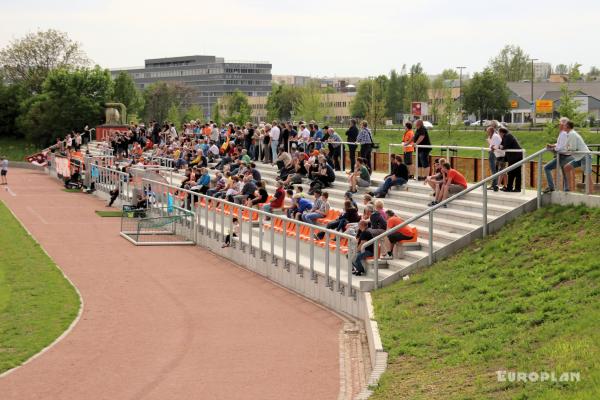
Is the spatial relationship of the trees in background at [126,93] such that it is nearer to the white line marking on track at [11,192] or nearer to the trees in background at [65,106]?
the trees in background at [65,106]

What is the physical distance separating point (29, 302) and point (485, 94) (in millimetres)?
76724

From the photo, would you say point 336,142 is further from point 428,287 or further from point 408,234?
point 428,287

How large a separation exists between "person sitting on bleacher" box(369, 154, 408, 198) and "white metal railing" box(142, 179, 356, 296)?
3.29 m

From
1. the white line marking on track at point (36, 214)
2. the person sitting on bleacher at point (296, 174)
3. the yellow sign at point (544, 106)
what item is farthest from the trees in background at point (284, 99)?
the person sitting on bleacher at point (296, 174)

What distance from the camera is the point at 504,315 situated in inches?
557

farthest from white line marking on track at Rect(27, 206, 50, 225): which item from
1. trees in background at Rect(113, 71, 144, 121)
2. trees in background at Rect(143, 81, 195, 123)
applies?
trees in background at Rect(143, 81, 195, 123)

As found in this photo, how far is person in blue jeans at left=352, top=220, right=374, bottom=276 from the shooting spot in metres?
19.1

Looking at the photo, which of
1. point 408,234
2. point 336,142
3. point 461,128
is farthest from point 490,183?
point 461,128

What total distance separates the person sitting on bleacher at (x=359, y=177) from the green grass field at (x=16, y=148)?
180 feet

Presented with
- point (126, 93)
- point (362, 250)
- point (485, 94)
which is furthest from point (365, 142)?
point (126, 93)

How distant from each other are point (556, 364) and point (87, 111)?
73071mm

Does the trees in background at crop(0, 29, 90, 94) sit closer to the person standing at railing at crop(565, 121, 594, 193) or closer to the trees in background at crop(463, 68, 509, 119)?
the trees in background at crop(463, 68, 509, 119)

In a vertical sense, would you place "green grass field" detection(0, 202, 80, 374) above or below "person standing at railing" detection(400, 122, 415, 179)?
below

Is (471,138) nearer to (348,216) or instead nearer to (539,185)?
(348,216)
